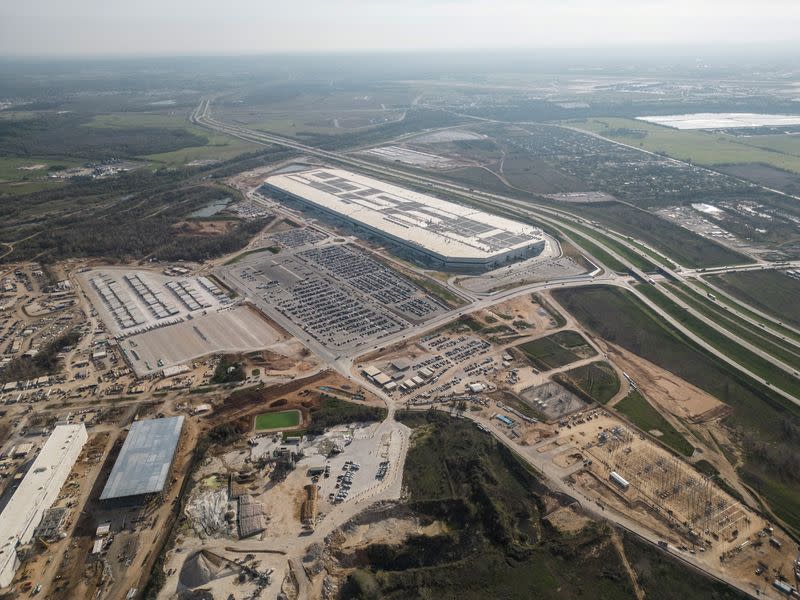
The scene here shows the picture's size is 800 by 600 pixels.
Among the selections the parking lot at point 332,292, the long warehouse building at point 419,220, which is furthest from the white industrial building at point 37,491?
the long warehouse building at point 419,220

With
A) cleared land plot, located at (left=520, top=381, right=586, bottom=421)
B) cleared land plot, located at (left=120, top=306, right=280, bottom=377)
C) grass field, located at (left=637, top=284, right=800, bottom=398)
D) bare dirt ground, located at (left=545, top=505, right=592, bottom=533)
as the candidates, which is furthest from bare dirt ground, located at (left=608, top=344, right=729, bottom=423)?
cleared land plot, located at (left=120, top=306, right=280, bottom=377)

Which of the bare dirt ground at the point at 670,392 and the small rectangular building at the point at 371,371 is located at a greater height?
the small rectangular building at the point at 371,371

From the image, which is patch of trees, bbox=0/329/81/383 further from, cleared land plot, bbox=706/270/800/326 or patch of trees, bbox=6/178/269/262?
cleared land plot, bbox=706/270/800/326

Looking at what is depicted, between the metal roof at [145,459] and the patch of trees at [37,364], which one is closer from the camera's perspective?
the metal roof at [145,459]

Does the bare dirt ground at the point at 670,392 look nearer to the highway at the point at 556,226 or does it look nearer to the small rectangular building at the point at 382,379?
the highway at the point at 556,226

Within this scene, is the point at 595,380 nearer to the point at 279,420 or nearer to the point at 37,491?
the point at 279,420
